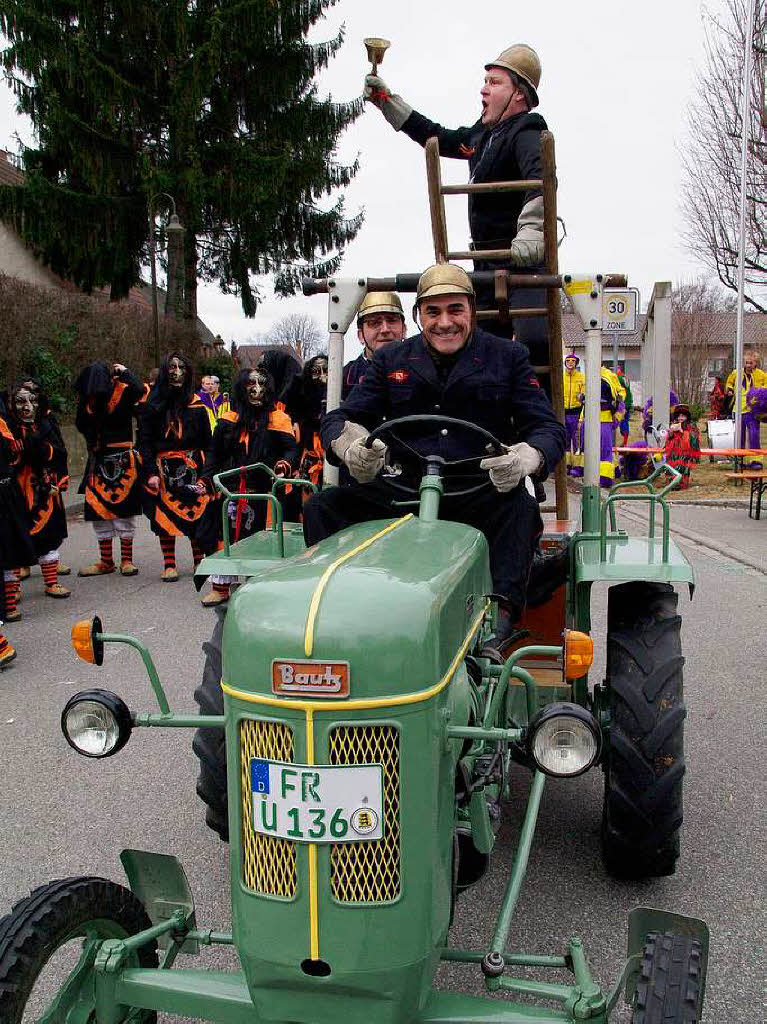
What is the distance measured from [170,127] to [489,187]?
69.1 feet

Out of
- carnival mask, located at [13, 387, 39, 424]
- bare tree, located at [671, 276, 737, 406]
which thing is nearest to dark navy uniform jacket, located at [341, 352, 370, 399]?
carnival mask, located at [13, 387, 39, 424]

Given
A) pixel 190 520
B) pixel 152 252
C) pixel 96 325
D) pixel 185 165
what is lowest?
pixel 190 520

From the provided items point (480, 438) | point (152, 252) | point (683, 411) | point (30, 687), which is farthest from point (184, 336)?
point (480, 438)

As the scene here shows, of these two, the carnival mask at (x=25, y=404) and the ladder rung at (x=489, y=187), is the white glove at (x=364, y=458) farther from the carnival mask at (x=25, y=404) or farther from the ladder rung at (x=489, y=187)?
the carnival mask at (x=25, y=404)

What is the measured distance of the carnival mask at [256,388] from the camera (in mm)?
7949

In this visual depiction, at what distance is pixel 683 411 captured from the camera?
14.5m

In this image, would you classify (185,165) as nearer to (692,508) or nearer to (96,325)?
(96,325)

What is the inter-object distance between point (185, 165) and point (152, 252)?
6595 mm

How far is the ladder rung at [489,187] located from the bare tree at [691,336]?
127 ft

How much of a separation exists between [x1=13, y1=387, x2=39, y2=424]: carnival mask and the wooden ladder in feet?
15.1

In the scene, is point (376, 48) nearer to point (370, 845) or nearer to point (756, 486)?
point (370, 845)

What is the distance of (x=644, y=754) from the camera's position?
124 inches

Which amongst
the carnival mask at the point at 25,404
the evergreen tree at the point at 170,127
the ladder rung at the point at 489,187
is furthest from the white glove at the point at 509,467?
the evergreen tree at the point at 170,127

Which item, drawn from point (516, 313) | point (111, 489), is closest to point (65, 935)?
point (516, 313)
